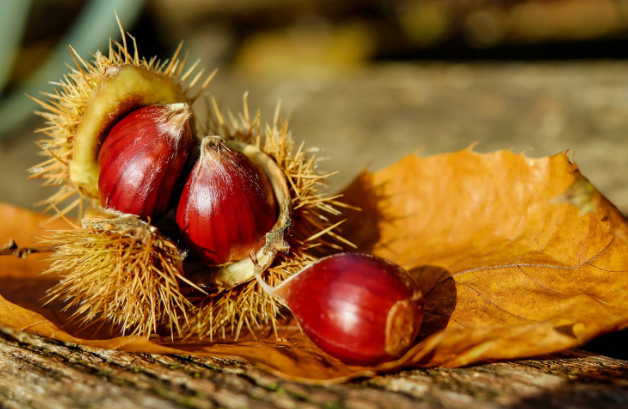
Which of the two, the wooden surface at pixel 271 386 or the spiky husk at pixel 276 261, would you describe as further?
the spiky husk at pixel 276 261

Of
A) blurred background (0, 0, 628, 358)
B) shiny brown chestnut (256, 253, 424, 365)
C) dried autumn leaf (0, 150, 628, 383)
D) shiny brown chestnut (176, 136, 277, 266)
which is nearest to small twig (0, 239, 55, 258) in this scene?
dried autumn leaf (0, 150, 628, 383)

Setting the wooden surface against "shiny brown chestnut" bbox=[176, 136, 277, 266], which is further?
"shiny brown chestnut" bbox=[176, 136, 277, 266]

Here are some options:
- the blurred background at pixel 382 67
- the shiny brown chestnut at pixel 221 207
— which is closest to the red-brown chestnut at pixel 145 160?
the shiny brown chestnut at pixel 221 207

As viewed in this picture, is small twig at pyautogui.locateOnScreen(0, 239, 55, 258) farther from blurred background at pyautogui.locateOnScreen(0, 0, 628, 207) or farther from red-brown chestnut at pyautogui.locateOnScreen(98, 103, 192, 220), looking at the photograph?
blurred background at pyautogui.locateOnScreen(0, 0, 628, 207)

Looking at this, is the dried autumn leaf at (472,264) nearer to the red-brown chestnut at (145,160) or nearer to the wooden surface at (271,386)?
the wooden surface at (271,386)

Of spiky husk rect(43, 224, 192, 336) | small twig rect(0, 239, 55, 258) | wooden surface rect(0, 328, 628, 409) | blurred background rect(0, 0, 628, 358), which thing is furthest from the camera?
blurred background rect(0, 0, 628, 358)

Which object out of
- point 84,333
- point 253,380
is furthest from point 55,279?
point 253,380

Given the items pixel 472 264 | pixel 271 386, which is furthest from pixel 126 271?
pixel 472 264
